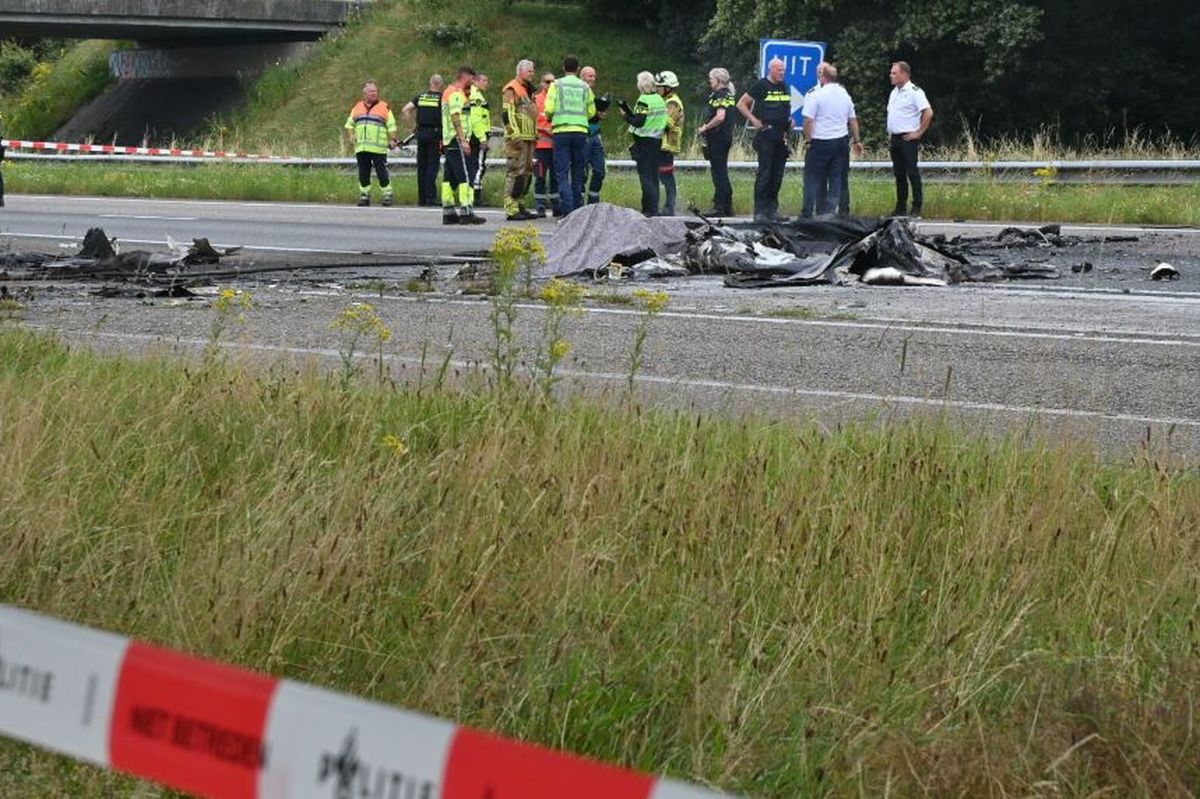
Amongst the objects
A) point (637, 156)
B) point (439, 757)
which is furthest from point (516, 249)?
point (637, 156)

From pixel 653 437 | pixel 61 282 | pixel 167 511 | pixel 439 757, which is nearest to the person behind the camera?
pixel 439 757

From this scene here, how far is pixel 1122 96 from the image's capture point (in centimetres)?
4375

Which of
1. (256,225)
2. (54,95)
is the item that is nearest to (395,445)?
(256,225)

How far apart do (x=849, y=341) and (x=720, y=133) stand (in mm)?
12483

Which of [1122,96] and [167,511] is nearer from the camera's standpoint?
[167,511]

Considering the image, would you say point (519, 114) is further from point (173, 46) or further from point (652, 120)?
point (173, 46)

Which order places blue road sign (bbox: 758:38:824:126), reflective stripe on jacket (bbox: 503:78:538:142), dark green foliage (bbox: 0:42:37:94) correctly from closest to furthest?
reflective stripe on jacket (bbox: 503:78:538:142)
blue road sign (bbox: 758:38:824:126)
dark green foliage (bbox: 0:42:37:94)

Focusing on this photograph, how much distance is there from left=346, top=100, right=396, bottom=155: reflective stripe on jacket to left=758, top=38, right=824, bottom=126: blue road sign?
20.4 ft

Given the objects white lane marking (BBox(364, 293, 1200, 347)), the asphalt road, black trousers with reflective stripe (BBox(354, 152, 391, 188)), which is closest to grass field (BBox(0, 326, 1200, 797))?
the asphalt road

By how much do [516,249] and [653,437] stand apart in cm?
132

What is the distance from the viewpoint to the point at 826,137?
21.1 meters

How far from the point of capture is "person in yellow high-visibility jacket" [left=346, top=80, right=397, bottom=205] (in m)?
27.7

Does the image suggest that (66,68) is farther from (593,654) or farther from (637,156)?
(593,654)

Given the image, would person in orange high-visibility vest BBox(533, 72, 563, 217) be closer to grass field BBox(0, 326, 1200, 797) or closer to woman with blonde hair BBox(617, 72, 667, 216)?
woman with blonde hair BBox(617, 72, 667, 216)
